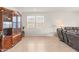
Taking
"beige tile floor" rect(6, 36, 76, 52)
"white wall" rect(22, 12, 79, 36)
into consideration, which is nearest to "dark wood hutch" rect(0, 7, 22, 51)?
"beige tile floor" rect(6, 36, 76, 52)

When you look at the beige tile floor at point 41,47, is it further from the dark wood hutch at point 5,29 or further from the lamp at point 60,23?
the lamp at point 60,23

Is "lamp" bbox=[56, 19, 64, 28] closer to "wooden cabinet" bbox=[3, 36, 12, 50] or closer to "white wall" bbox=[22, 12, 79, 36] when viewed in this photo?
"white wall" bbox=[22, 12, 79, 36]

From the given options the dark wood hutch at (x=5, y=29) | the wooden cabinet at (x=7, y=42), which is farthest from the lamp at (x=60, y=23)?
the wooden cabinet at (x=7, y=42)

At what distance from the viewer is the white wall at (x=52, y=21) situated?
12.3m

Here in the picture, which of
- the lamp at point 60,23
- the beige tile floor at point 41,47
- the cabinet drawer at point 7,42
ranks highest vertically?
the lamp at point 60,23

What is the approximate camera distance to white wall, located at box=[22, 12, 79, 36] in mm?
12266

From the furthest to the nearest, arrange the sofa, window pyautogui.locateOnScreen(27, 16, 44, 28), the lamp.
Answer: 1. window pyautogui.locateOnScreen(27, 16, 44, 28)
2. the lamp
3. the sofa

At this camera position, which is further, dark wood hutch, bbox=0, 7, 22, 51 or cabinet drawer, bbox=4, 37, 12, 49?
cabinet drawer, bbox=4, 37, 12, 49

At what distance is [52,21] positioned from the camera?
40.6 feet

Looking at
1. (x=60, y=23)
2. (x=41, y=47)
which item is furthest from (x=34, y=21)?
(x=41, y=47)
